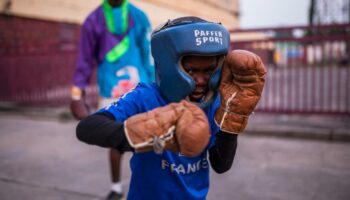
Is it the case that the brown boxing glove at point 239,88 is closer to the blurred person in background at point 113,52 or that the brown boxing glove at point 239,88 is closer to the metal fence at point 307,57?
the blurred person in background at point 113,52

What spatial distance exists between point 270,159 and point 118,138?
3.21 m

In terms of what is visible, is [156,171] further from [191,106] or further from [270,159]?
[270,159]

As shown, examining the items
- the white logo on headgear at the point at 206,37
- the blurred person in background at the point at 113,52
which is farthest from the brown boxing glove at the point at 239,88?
the blurred person in background at the point at 113,52

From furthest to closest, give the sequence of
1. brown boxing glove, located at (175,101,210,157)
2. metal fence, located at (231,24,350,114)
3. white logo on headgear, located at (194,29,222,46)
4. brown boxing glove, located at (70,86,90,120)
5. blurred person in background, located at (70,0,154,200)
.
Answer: metal fence, located at (231,24,350,114)
blurred person in background, located at (70,0,154,200)
brown boxing glove, located at (70,86,90,120)
white logo on headgear, located at (194,29,222,46)
brown boxing glove, located at (175,101,210,157)

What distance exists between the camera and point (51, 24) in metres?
11.6

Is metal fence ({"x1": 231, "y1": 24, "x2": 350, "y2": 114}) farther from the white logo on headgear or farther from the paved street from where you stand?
the white logo on headgear

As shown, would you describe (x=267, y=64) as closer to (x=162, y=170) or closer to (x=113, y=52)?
(x=113, y=52)

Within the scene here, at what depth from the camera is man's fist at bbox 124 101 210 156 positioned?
1143 mm

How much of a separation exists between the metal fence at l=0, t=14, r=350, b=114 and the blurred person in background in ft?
11.1

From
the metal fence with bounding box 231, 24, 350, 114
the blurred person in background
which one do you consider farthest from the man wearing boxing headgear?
the metal fence with bounding box 231, 24, 350, 114

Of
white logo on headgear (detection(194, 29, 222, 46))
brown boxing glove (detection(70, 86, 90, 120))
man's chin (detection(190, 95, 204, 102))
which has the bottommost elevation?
brown boxing glove (detection(70, 86, 90, 120))

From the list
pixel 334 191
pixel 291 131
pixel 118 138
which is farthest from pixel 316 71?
pixel 118 138

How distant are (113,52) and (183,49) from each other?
182 centimetres

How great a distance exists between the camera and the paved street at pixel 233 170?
326 cm
